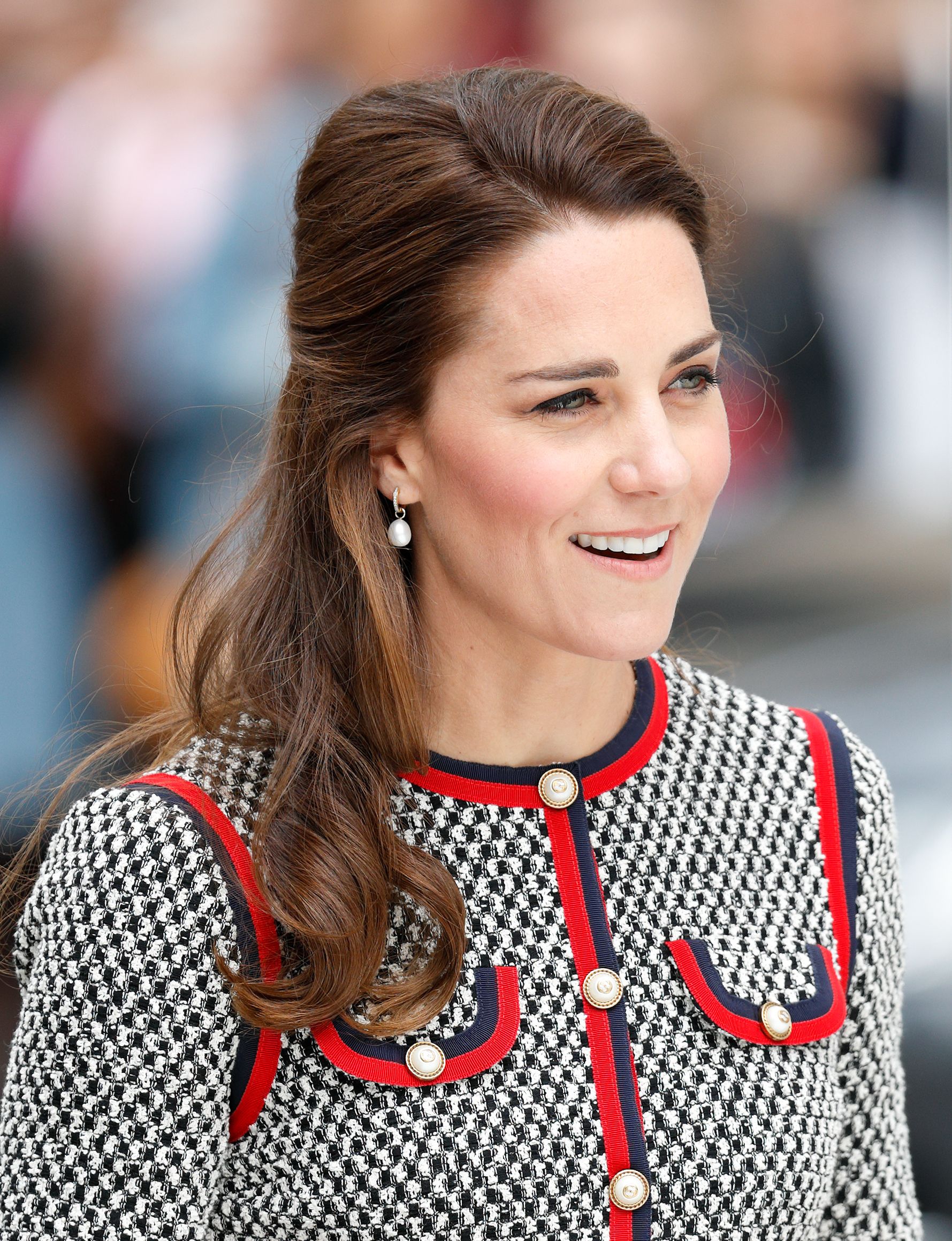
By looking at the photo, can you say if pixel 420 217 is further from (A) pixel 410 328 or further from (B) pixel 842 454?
(B) pixel 842 454

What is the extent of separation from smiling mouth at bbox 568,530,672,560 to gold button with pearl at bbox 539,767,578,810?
0.80 feet

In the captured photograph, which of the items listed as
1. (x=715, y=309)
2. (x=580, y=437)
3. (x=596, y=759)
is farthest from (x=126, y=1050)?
(x=715, y=309)

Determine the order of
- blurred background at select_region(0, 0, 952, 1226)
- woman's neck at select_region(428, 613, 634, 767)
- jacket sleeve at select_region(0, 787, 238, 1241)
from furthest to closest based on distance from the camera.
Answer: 1. blurred background at select_region(0, 0, 952, 1226)
2. woman's neck at select_region(428, 613, 634, 767)
3. jacket sleeve at select_region(0, 787, 238, 1241)

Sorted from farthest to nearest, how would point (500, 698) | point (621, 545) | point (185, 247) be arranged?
point (185, 247) < point (500, 698) < point (621, 545)

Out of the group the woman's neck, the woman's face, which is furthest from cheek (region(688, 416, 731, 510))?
the woman's neck

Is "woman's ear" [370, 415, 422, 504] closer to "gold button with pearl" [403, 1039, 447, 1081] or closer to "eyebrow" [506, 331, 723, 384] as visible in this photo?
"eyebrow" [506, 331, 723, 384]

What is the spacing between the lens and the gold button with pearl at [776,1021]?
1504mm

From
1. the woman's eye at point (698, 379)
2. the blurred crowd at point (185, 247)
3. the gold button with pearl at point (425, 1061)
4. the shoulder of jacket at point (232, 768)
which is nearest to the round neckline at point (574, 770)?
the shoulder of jacket at point (232, 768)

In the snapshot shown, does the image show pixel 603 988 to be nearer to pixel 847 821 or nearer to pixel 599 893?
pixel 599 893

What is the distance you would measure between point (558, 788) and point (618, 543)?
10.8 inches

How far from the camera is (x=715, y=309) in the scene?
9.45ft

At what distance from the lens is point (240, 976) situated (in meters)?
1.38

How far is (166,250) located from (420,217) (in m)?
1.71

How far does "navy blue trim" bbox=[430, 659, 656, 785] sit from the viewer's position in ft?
5.09
